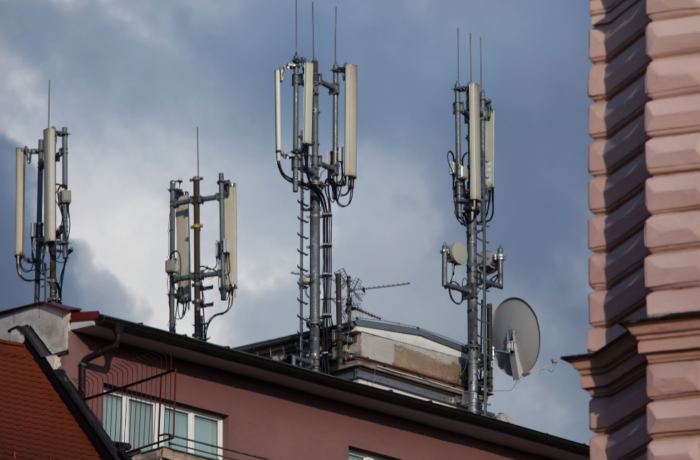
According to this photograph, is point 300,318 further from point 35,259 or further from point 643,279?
point 643,279

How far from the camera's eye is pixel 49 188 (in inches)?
1222

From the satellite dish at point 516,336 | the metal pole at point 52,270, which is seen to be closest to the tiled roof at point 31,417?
the metal pole at point 52,270

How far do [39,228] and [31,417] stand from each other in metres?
13.0

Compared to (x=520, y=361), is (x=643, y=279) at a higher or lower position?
lower

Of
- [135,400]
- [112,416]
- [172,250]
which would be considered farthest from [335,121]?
[112,416]

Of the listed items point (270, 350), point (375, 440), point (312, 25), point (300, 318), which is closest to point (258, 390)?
point (375, 440)

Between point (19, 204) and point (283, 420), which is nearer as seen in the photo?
point (283, 420)

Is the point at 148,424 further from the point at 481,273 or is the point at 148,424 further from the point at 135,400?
the point at 481,273

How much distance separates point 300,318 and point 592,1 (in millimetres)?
16795

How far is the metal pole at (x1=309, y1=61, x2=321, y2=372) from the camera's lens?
3123 centimetres

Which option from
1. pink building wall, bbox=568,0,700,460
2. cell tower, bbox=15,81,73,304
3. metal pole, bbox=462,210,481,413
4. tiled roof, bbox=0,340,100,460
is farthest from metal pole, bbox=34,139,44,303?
pink building wall, bbox=568,0,700,460

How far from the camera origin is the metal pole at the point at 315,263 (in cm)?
3123

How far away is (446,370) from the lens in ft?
115

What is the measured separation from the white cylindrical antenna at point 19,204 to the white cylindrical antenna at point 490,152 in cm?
1369
